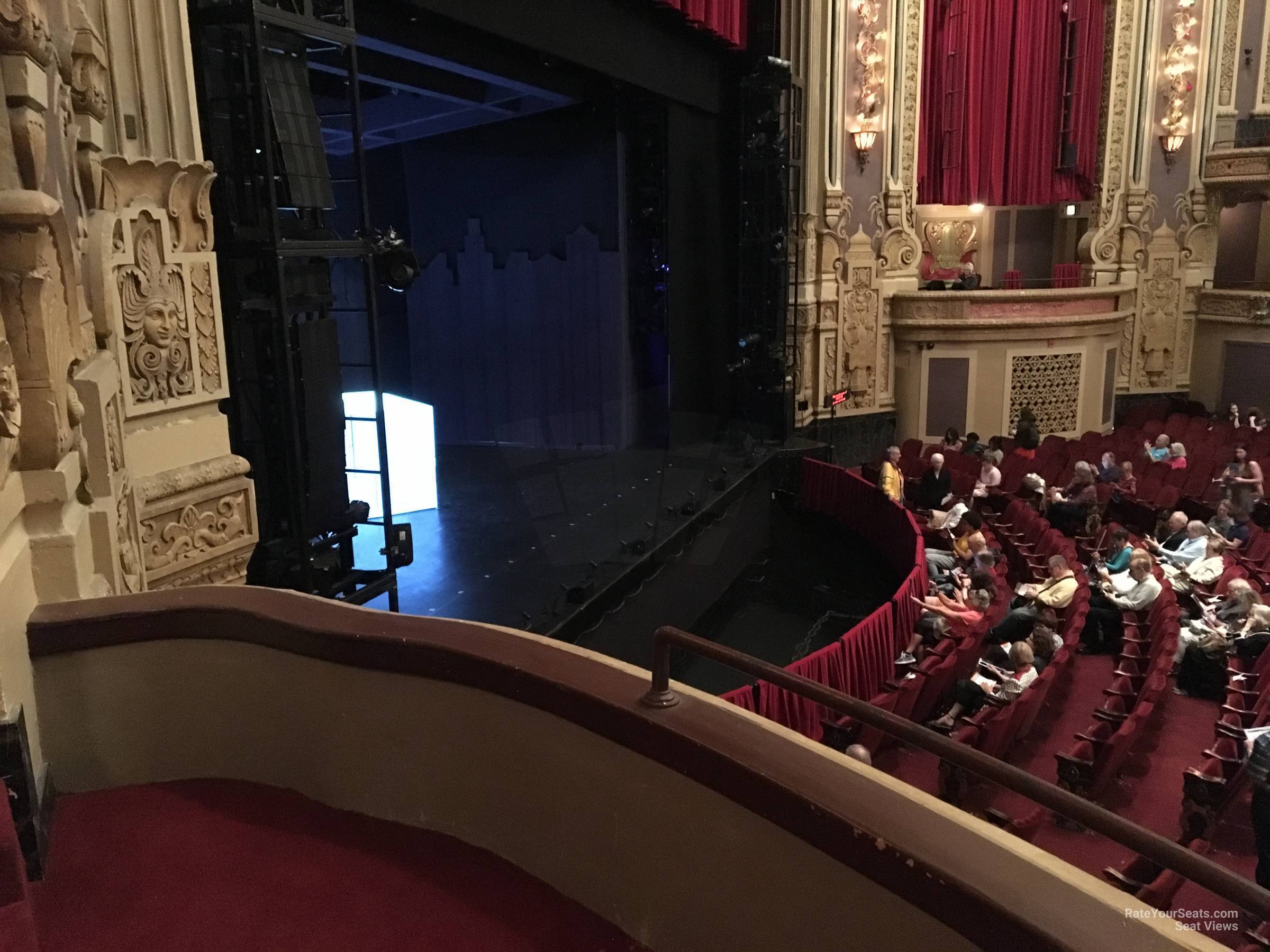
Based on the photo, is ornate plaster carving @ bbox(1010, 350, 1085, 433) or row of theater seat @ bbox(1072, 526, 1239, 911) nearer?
row of theater seat @ bbox(1072, 526, 1239, 911)

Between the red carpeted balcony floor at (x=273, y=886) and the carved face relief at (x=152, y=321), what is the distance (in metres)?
1.77

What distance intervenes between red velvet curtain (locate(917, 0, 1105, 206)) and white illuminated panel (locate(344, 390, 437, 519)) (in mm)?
8441

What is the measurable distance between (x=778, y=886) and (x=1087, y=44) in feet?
49.9

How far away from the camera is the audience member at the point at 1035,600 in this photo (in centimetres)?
566

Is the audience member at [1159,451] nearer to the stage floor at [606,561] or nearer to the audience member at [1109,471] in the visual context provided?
the audience member at [1109,471]

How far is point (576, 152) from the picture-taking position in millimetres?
10969

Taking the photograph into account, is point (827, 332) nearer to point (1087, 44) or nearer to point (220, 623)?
point (1087, 44)

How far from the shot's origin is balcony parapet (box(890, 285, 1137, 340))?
12.5m

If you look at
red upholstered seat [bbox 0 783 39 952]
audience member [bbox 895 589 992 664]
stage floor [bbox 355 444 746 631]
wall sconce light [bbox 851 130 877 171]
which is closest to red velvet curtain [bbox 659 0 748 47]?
wall sconce light [bbox 851 130 877 171]

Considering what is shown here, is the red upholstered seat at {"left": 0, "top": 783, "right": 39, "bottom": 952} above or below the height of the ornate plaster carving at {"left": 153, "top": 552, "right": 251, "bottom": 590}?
above

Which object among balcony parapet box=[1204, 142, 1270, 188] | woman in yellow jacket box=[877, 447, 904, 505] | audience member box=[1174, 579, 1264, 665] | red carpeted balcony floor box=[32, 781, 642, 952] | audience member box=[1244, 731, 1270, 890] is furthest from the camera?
balcony parapet box=[1204, 142, 1270, 188]

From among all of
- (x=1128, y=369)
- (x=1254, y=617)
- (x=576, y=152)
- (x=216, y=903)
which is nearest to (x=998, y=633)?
(x=1254, y=617)

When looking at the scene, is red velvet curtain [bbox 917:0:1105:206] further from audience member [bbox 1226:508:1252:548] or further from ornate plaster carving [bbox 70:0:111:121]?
ornate plaster carving [bbox 70:0:111:121]

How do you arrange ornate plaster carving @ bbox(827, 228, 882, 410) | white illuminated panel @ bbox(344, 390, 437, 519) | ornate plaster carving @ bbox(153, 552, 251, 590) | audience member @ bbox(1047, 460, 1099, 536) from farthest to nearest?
ornate plaster carving @ bbox(827, 228, 882, 410) → white illuminated panel @ bbox(344, 390, 437, 519) → audience member @ bbox(1047, 460, 1099, 536) → ornate plaster carving @ bbox(153, 552, 251, 590)
